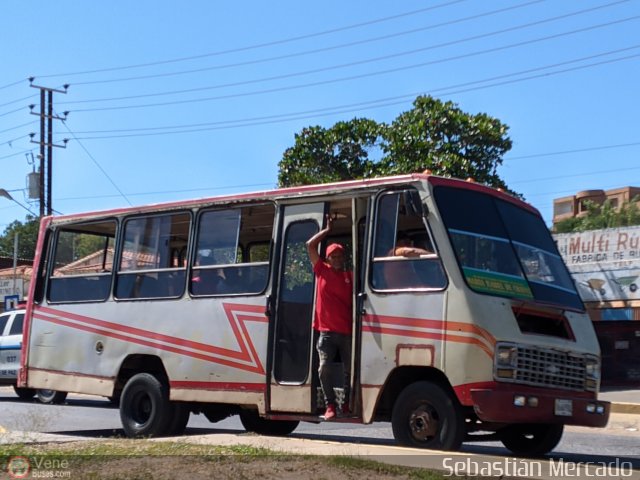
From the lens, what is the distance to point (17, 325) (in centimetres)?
2178

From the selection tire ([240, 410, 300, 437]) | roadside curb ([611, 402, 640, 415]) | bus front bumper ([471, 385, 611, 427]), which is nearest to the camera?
bus front bumper ([471, 385, 611, 427])

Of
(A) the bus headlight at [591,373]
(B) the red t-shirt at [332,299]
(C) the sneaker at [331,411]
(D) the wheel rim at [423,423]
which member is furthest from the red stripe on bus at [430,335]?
(A) the bus headlight at [591,373]

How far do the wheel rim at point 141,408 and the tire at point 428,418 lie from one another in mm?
3801

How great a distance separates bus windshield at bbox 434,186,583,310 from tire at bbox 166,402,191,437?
431 cm

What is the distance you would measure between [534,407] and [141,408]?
524cm

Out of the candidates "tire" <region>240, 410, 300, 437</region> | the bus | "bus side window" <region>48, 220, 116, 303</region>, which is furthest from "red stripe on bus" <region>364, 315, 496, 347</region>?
"bus side window" <region>48, 220, 116, 303</region>

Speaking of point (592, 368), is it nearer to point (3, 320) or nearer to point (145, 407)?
point (145, 407)

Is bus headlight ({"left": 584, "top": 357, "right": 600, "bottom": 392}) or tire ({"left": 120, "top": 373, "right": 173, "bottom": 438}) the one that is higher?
bus headlight ({"left": 584, "top": 357, "right": 600, "bottom": 392})

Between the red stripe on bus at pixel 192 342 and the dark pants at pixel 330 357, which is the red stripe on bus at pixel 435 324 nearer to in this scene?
the dark pants at pixel 330 357

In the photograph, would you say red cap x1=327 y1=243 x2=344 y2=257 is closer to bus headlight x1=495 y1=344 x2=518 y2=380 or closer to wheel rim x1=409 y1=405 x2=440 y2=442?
wheel rim x1=409 y1=405 x2=440 y2=442

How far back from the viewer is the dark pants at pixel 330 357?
990cm

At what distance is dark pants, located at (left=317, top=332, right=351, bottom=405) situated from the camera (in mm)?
9898

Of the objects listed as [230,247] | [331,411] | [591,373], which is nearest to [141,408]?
[230,247]

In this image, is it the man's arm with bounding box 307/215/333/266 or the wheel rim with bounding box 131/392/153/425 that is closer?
the man's arm with bounding box 307/215/333/266
